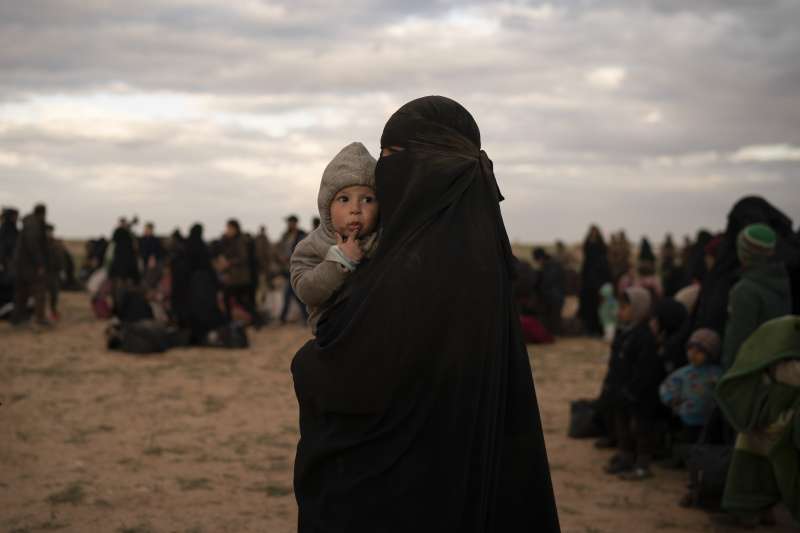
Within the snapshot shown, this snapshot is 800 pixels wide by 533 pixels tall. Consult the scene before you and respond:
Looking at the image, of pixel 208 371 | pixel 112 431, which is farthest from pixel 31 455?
pixel 208 371

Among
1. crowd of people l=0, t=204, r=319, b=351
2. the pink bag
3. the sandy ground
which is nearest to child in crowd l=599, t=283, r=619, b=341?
the pink bag

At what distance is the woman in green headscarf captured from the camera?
5.36 meters

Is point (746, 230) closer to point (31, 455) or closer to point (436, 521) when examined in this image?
point (436, 521)

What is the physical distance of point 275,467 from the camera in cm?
774

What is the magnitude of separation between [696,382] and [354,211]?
4.75 metres

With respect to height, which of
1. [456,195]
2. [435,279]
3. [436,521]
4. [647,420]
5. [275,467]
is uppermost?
[456,195]

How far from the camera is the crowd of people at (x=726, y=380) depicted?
214 inches

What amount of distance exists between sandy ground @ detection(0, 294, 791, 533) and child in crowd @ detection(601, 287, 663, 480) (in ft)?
0.71

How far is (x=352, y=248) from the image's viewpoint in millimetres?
2723

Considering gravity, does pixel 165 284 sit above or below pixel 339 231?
below

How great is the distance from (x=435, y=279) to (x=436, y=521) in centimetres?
69

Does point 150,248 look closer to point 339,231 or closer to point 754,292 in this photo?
point 754,292

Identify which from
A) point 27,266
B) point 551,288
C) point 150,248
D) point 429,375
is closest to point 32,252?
point 27,266

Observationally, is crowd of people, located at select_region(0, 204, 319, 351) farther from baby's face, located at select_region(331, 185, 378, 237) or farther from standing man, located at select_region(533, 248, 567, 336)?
baby's face, located at select_region(331, 185, 378, 237)
